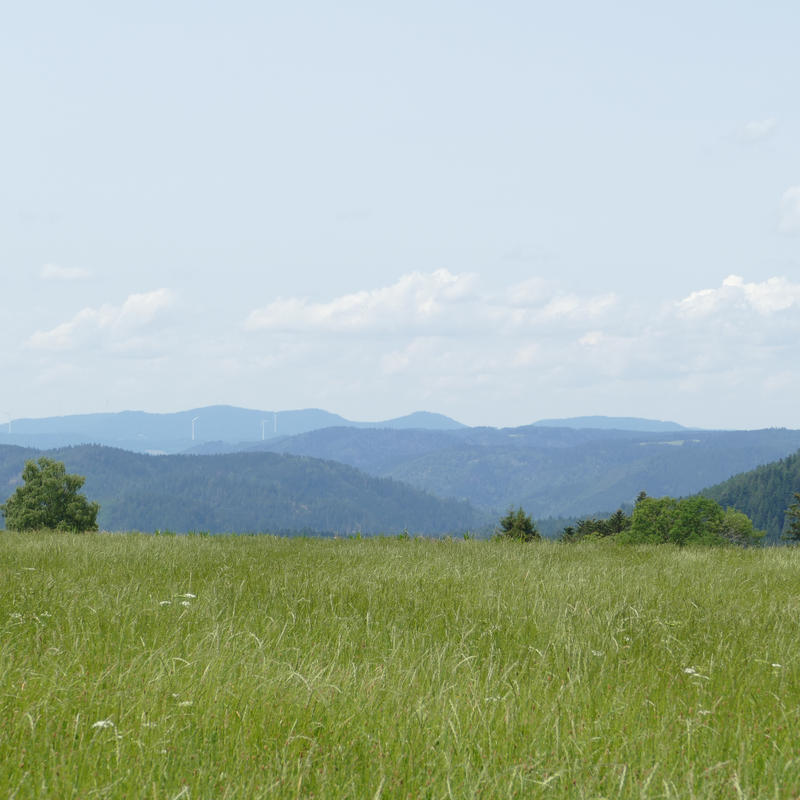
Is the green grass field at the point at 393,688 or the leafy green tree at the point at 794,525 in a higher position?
the green grass field at the point at 393,688

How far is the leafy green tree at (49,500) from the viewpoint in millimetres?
39531

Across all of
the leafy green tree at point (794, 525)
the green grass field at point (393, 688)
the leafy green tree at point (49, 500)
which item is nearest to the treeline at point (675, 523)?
the green grass field at point (393, 688)

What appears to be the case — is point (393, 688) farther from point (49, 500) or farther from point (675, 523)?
point (49, 500)

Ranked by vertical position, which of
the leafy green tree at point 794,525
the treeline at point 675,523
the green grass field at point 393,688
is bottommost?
the leafy green tree at point 794,525

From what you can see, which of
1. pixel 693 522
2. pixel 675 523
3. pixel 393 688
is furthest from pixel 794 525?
pixel 393 688

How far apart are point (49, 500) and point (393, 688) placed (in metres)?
42.0

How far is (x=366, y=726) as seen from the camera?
3.53 meters

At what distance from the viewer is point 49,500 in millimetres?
40188

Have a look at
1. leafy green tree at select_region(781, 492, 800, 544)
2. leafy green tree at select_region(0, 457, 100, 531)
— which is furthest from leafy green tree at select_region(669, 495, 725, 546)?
leafy green tree at select_region(781, 492, 800, 544)

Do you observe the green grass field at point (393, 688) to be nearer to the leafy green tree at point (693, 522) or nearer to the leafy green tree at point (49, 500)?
the leafy green tree at point (693, 522)

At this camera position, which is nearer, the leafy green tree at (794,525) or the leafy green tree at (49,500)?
the leafy green tree at (49,500)

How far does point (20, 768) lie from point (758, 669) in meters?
4.61

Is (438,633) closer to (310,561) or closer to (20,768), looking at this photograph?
(20,768)

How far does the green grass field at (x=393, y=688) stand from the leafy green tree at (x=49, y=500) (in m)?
35.5
